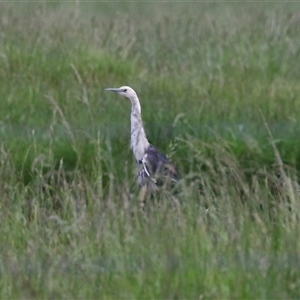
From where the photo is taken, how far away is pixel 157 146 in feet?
22.0

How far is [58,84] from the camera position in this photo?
313 inches

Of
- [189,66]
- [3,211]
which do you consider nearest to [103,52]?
[189,66]

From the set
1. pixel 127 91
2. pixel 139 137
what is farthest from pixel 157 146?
pixel 139 137

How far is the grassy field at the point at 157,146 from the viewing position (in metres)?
3.78

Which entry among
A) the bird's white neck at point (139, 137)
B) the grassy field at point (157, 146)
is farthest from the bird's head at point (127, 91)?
the grassy field at point (157, 146)

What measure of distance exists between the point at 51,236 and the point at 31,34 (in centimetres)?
487

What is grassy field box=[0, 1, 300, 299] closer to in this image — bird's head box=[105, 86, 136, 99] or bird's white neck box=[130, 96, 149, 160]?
bird's white neck box=[130, 96, 149, 160]

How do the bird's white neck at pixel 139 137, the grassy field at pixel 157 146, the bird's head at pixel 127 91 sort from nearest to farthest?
the grassy field at pixel 157 146
the bird's white neck at pixel 139 137
the bird's head at pixel 127 91

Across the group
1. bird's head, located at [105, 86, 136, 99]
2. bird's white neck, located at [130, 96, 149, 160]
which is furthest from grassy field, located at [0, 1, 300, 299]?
bird's head, located at [105, 86, 136, 99]

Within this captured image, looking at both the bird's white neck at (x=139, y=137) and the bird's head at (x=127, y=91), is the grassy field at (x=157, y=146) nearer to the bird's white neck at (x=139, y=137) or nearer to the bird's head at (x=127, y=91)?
the bird's white neck at (x=139, y=137)

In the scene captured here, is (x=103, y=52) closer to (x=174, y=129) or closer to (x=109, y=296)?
(x=174, y=129)

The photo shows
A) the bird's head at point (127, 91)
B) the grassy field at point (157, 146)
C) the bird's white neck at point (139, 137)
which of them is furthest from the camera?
the bird's head at point (127, 91)

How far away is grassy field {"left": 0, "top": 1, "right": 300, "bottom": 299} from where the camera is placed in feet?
12.4

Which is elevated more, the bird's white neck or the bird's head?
the bird's head
